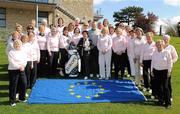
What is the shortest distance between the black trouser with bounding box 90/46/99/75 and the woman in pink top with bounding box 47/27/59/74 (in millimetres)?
1247

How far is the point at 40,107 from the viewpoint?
1053cm

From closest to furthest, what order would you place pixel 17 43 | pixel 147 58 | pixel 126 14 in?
pixel 17 43 < pixel 147 58 < pixel 126 14

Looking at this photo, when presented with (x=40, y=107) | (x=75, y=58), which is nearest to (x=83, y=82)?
(x=75, y=58)

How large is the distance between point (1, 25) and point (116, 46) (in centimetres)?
2269

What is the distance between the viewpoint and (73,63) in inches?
559

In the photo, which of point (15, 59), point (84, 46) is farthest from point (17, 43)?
point (84, 46)

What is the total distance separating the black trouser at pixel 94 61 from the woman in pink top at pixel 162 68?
140 inches

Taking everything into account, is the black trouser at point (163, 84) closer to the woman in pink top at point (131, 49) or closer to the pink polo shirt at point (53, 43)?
the woman in pink top at point (131, 49)

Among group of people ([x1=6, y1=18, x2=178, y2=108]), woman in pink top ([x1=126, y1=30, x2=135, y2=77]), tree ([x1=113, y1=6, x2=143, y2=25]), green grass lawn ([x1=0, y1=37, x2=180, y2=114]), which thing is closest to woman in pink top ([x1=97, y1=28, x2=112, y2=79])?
group of people ([x1=6, y1=18, x2=178, y2=108])

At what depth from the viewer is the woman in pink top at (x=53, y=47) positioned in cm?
1372

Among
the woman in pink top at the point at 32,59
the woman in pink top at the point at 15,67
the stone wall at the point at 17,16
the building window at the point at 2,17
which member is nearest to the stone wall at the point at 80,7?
the stone wall at the point at 17,16

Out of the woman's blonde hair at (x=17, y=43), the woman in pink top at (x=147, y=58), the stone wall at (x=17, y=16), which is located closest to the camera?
the woman's blonde hair at (x=17, y=43)

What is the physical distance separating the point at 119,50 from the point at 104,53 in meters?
0.53

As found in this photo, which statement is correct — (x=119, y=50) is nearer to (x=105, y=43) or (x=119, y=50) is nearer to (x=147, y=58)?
(x=105, y=43)
